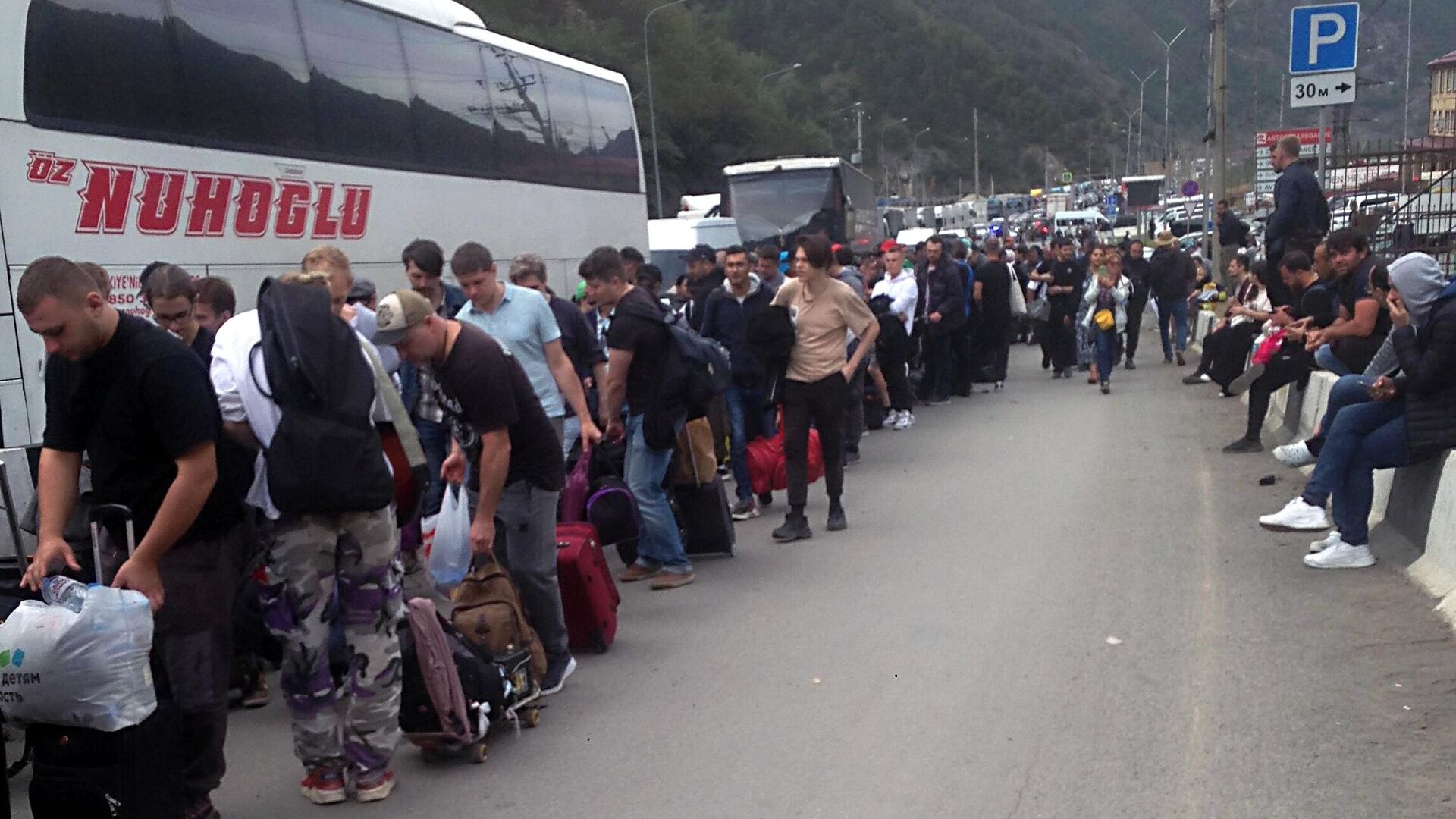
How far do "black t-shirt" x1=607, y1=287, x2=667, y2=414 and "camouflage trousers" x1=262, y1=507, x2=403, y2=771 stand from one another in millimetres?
2911

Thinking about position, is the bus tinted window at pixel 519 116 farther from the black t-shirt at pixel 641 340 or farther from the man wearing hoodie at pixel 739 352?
the black t-shirt at pixel 641 340

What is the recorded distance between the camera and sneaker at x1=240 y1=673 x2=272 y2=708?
254 inches

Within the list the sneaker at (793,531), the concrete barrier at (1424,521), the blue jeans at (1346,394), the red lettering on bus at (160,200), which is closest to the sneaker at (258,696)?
the red lettering on bus at (160,200)

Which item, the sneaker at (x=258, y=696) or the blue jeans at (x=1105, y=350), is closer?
the sneaker at (x=258, y=696)

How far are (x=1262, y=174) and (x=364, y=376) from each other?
39.6 metres

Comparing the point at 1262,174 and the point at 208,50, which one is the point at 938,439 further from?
the point at 1262,174

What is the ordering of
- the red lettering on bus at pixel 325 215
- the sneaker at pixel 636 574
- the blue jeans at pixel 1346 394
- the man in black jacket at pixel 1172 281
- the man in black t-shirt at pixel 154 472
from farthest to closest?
1. the man in black jacket at pixel 1172 281
2. the red lettering on bus at pixel 325 215
3. the sneaker at pixel 636 574
4. the blue jeans at pixel 1346 394
5. the man in black t-shirt at pixel 154 472

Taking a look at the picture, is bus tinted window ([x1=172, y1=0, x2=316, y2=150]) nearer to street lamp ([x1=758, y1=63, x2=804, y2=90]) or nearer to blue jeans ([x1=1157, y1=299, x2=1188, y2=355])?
blue jeans ([x1=1157, y1=299, x2=1188, y2=355])

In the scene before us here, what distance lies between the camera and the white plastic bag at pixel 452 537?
18.6 feet

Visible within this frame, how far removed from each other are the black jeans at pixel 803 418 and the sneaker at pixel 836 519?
14.8 inches

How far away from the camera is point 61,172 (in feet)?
26.3

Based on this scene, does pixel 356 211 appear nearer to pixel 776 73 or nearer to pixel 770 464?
pixel 770 464

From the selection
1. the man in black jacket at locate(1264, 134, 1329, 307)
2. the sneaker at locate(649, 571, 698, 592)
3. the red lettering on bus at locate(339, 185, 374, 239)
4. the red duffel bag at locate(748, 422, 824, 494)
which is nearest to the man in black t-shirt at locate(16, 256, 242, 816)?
the sneaker at locate(649, 571, 698, 592)

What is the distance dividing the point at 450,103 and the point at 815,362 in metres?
5.66
